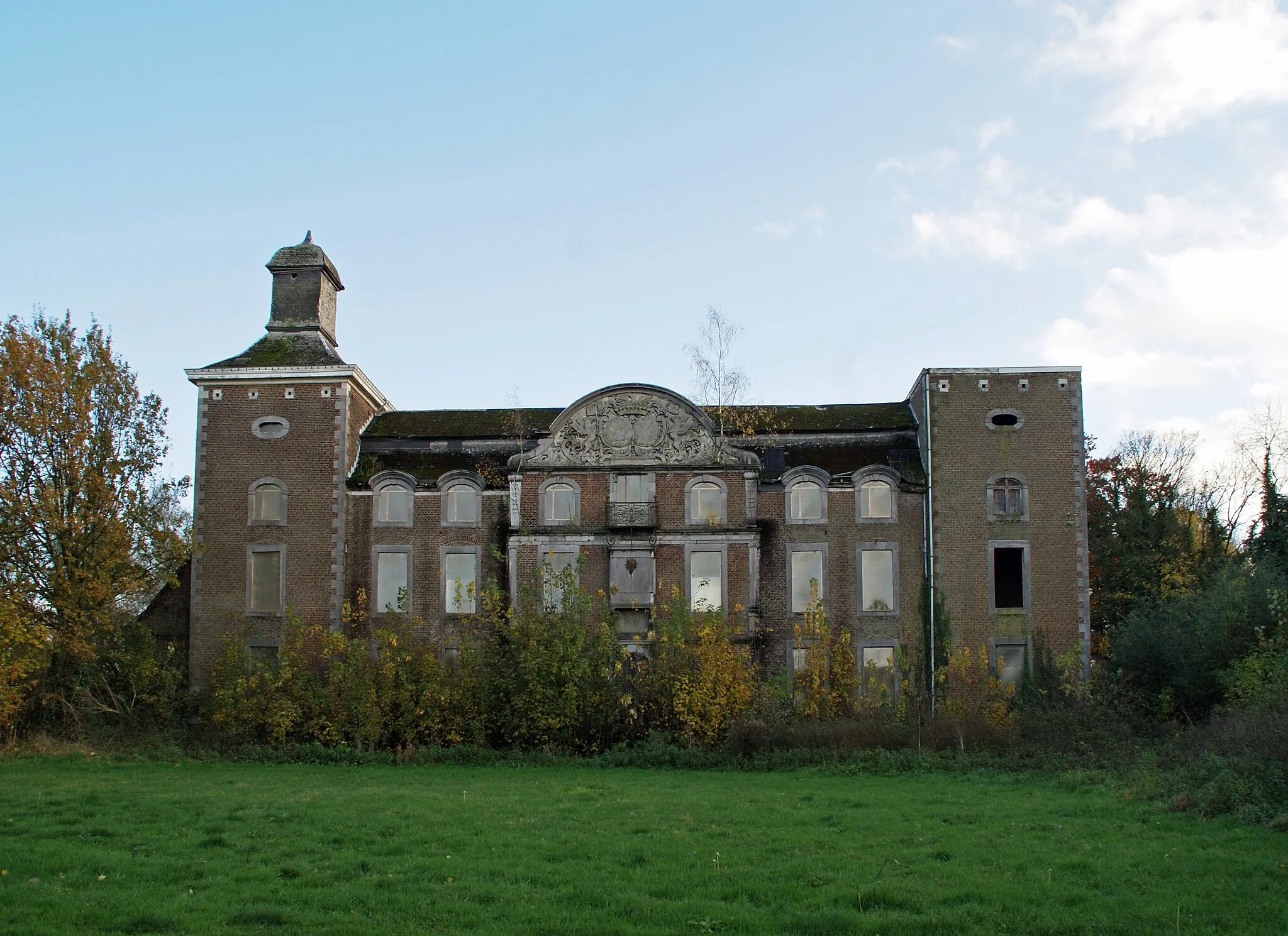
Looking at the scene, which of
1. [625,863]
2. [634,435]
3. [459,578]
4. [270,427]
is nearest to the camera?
[625,863]

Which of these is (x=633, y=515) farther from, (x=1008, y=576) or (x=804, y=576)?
(x=1008, y=576)

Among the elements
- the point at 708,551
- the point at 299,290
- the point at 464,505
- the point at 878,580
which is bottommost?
the point at 878,580

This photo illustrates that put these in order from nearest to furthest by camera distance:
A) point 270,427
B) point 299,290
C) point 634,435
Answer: point 634,435 < point 270,427 < point 299,290

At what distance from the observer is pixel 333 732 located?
96.7 feet

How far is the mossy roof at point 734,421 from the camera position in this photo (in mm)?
36906

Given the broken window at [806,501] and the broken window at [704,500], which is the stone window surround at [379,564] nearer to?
the broken window at [704,500]

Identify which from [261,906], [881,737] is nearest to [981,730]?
[881,737]

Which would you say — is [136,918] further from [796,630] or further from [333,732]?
[796,630]

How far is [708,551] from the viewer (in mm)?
34656

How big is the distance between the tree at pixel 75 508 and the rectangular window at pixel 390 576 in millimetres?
6109

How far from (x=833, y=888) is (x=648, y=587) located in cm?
2256

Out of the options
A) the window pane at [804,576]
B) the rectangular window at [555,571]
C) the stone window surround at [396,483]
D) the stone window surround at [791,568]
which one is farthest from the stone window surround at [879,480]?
the stone window surround at [396,483]

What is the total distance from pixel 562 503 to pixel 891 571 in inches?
397

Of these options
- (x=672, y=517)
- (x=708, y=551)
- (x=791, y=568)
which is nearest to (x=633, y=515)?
(x=672, y=517)
